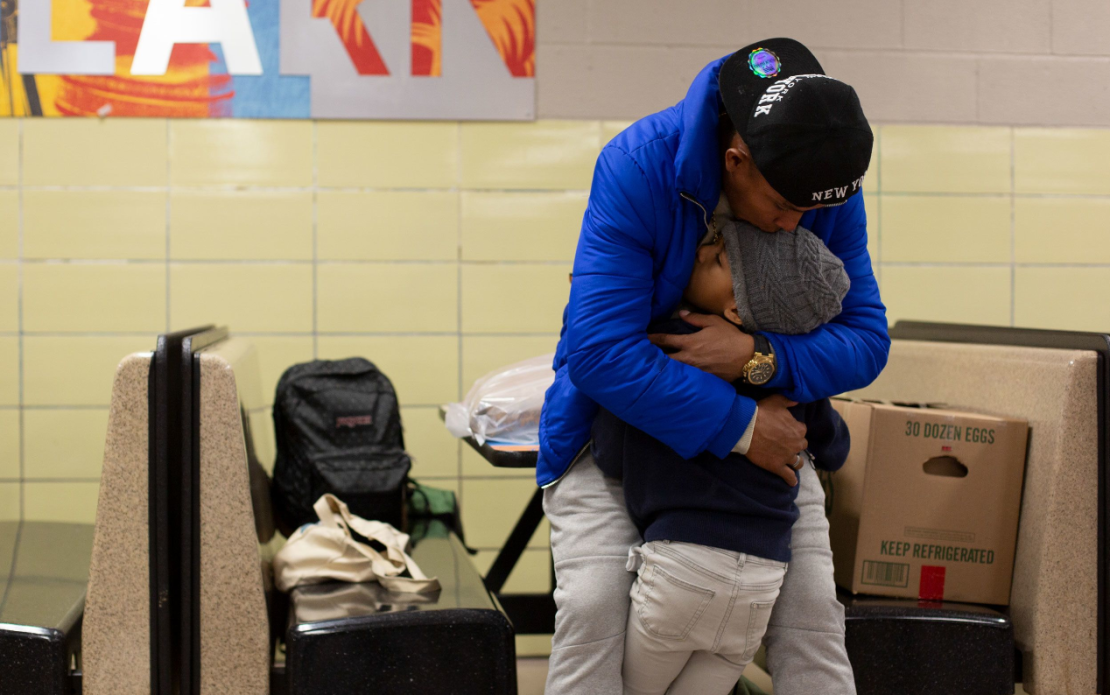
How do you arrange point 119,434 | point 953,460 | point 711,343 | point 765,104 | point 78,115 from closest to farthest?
point 765,104
point 711,343
point 119,434
point 953,460
point 78,115

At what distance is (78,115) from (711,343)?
2531 mm

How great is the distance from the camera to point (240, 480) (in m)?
1.71

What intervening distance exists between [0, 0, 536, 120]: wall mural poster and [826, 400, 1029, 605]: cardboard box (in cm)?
175

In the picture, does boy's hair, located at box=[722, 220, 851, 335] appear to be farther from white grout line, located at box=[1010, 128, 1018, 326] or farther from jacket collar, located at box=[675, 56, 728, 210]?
white grout line, located at box=[1010, 128, 1018, 326]

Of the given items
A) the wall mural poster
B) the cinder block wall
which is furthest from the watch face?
the wall mural poster

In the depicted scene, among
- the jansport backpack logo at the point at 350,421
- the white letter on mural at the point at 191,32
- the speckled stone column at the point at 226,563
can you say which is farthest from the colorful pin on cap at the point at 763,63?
the white letter on mural at the point at 191,32

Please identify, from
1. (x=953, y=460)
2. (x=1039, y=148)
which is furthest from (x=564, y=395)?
(x=1039, y=148)

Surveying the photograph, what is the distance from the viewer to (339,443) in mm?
2658

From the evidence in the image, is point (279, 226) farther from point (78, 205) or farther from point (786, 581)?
point (786, 581)

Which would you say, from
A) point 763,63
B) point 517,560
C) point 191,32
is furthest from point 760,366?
point 191,32

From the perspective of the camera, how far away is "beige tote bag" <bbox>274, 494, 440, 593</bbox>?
192 centimetres

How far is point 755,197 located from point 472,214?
6.07 ft

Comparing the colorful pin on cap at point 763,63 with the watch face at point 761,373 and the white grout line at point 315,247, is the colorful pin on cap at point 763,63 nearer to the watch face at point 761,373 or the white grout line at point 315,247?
the watch face at point 761,373

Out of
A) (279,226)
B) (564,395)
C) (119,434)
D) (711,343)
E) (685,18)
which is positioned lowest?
(119,434)
